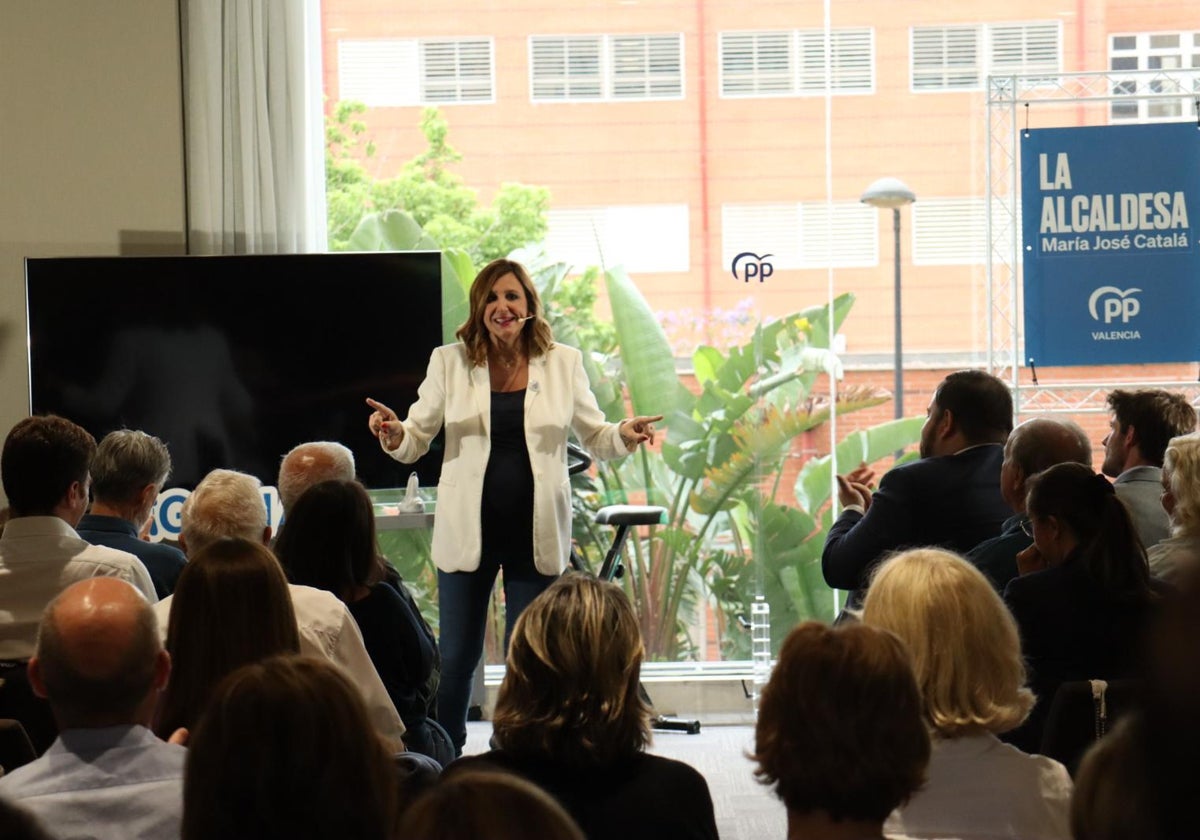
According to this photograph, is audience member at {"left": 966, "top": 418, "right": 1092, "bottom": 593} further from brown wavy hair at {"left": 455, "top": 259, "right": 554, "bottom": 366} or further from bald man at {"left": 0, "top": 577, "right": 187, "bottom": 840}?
bald man at {"left": 0, "top": 577, "right": 187, "bottom": 840}

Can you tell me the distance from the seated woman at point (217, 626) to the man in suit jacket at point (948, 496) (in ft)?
5.80

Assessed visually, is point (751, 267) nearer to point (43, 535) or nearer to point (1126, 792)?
point (43, 535)

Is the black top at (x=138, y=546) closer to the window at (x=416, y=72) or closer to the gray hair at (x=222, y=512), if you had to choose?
the gray hair at (x=222, y=512)

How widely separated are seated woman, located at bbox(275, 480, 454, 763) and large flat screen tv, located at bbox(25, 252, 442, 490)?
2.16 metres

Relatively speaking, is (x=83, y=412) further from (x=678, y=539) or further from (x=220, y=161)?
(x=678, y=539)

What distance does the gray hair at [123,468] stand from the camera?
3.38 metres

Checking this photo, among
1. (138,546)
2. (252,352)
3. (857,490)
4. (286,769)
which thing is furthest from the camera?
(252,352)

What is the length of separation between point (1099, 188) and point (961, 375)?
2.27 meters

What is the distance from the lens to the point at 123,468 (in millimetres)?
3381

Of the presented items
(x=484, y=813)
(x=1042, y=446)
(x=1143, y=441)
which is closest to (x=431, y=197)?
(x=1143, y=441)

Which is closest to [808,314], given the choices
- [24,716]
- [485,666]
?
[485,666]

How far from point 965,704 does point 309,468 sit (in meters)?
2.05

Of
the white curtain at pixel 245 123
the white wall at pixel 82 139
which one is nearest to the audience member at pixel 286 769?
the white curtain at pixel 245 123

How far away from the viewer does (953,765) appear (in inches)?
77.2
